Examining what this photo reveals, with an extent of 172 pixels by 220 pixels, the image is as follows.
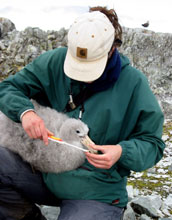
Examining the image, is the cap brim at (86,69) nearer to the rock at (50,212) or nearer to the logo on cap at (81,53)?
the logo on cap at (81,53)

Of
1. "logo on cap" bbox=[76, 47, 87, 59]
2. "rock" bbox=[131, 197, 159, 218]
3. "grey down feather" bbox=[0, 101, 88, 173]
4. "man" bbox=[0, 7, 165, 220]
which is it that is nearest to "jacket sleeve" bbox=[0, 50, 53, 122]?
"man" bbox=[0, 7, 165, 220]

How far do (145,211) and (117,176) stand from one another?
5.09ft

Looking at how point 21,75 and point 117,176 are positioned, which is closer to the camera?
point 117,176

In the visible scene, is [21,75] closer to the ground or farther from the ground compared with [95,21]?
closer to the ground

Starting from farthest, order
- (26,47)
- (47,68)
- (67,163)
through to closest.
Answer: (26,47), (47,68), (67,163)

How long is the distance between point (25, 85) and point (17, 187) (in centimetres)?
128

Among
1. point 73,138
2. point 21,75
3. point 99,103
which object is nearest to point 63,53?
point 21,75

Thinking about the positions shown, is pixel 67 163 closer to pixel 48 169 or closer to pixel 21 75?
pixel 48 169

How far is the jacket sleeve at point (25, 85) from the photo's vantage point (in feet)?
10.0

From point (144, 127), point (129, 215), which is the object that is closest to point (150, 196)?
point (129, 215)

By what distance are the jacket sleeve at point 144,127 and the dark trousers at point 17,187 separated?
1107 millimetres

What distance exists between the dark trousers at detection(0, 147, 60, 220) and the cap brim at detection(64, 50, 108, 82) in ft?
4.19

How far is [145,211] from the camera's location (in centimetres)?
420

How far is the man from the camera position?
277 cm
